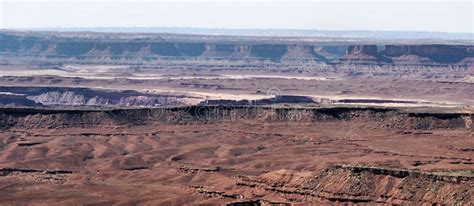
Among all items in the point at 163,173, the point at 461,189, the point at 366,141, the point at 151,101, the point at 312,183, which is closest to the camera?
the point at 461,189

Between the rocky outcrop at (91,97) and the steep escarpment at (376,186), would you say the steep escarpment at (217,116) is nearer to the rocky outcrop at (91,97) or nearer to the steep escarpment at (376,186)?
the rocky outcrop at (91,97)

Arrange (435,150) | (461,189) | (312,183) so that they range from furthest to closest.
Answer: (435,150)
(312,183)
(461,189)

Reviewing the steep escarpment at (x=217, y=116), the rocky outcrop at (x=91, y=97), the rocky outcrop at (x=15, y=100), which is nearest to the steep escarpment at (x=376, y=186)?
the steep escarpment at (x=217, y=116)

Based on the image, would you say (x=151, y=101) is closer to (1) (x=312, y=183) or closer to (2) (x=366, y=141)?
(2) (x=366, y=141)

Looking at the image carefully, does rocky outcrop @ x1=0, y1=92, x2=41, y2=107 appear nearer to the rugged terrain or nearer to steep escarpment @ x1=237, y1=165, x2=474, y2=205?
the rugged terrain

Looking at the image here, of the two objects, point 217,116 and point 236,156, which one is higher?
point 217,116

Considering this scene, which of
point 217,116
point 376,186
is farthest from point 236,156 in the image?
point 376,186

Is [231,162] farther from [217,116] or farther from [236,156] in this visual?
[217,116]

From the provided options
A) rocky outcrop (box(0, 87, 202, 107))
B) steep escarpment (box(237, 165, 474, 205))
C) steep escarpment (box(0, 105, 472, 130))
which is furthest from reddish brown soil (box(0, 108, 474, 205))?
rocky outcrop (box(0, 87, 202, 107))

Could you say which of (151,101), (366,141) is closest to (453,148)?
(366,141)
